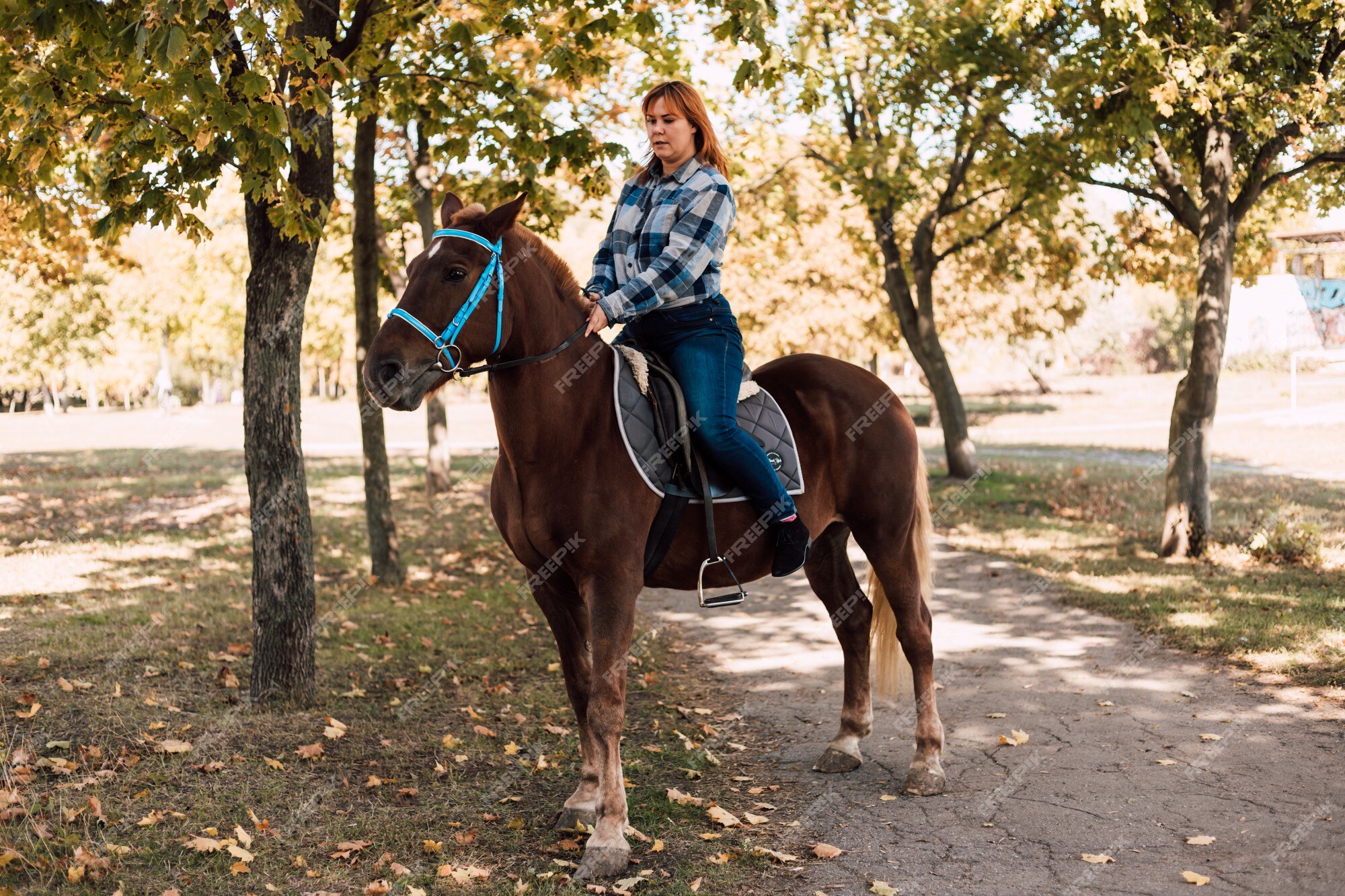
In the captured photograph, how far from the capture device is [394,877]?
14.3 ft

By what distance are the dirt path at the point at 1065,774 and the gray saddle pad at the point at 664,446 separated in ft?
5.57

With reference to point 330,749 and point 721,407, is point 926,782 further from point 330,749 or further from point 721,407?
point 330,749

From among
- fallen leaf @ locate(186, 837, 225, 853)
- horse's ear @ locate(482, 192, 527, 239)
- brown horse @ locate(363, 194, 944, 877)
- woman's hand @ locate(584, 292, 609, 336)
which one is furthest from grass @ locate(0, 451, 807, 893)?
horse's ear @ locate(482, 192, 527, 239)

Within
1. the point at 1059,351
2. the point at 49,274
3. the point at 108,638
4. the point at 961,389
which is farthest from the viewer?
the point at 1059,351

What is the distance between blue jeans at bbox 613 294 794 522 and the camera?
15.9 feet

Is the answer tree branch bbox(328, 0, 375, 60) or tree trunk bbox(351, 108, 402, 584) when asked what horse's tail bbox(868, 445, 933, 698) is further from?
tree trunk bbox(351, 108, 402, 584)

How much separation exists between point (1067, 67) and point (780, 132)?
27.6 feet

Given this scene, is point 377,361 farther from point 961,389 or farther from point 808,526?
point 961,389

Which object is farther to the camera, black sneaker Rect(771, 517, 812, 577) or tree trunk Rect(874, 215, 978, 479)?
tree trunk Rect(874, 215, 978, 479)

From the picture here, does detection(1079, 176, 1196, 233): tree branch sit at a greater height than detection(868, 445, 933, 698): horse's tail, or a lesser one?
greater

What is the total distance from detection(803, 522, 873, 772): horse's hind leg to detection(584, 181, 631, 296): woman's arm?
2066 millimetres

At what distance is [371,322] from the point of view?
10.7 m

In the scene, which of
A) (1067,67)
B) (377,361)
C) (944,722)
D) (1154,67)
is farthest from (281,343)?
(1067,67)

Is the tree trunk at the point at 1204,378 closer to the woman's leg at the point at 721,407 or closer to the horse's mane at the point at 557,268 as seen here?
the woman's leg at the point at 721,407
